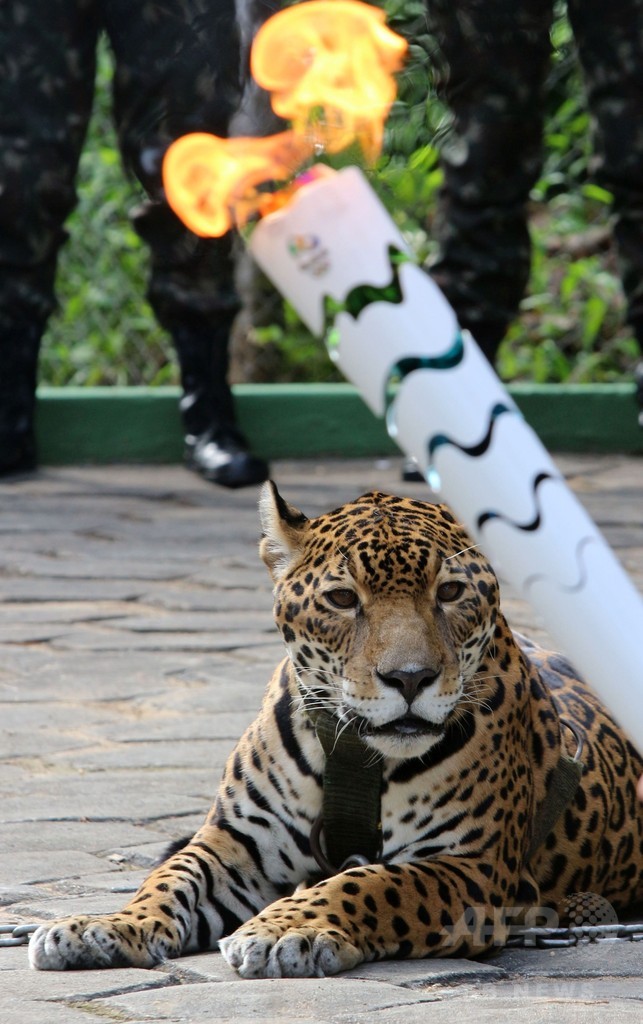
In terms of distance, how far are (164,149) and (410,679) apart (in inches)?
48.7

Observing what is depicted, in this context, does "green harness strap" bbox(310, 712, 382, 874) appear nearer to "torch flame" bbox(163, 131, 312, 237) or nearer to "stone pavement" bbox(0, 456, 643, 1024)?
"stone pavement" bbox(0, 456, 643, 1024)

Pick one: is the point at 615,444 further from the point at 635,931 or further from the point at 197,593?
the point at 635,931

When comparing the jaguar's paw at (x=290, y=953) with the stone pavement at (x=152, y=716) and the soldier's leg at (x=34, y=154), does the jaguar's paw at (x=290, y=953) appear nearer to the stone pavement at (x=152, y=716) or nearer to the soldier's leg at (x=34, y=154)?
the stone pavement at (x=152, y=716)

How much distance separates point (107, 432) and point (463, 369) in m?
6.98

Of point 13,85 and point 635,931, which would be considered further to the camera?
point 13,85

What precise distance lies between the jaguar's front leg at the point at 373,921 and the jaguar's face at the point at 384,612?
215mm

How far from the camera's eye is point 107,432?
27.1 ft

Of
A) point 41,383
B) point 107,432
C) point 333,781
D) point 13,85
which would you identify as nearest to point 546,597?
point 333,781

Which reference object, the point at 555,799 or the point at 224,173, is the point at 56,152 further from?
the point at 224,173

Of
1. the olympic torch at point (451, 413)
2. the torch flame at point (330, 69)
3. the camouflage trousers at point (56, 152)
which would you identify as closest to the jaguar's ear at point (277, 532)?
the torch flame at point (330, 69)

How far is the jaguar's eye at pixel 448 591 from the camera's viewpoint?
2887mm

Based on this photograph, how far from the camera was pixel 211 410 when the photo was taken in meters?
7.55
